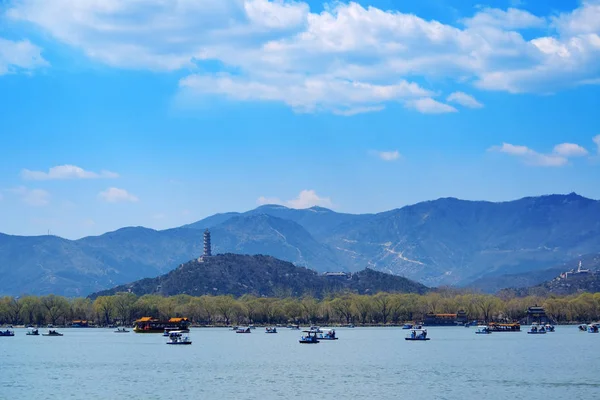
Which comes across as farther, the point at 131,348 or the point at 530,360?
the point at 131,348

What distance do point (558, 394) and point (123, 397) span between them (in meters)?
40.1

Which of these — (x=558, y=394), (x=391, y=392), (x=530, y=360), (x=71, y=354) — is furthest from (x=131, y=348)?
(x=558, y=394)

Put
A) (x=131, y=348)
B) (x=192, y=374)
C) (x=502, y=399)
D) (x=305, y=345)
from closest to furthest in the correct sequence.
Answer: (x=502, y=399) < (x=192, y=374) < (x=131, y=348) < (x=305, y=345)

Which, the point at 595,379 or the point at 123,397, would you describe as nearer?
the point at 123,397

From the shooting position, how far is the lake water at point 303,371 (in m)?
89.1

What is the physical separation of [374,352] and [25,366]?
53.7 m

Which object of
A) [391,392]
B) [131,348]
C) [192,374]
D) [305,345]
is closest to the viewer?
[391,392]

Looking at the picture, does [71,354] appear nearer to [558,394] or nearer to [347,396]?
[347,396]

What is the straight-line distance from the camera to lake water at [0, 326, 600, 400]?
89062 mm

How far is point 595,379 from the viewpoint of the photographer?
3895 inches

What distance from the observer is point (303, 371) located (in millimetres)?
111688

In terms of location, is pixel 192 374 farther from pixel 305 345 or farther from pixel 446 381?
pixel 305 345

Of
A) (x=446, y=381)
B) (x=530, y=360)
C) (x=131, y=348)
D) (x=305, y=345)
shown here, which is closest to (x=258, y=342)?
(x=305, y=345)

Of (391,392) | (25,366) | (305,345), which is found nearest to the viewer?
(391,392)
